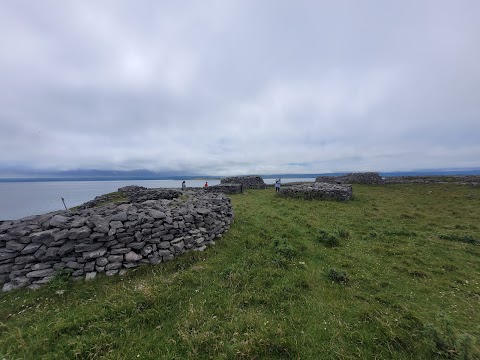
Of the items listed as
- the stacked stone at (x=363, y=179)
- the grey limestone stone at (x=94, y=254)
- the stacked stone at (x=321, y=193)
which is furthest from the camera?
the stacked stone at (x=363, y=179)

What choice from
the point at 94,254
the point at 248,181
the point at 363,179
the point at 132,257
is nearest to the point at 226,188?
the point at 248,181

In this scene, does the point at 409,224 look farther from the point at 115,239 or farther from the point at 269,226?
the point at 115,239

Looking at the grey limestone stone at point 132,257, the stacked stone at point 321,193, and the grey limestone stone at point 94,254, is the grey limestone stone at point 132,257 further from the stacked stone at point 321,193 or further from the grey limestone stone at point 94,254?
the stacked stone at point 321,193

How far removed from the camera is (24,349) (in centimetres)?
481

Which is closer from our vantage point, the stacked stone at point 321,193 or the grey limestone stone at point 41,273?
the grey limestone stone at point 41,273

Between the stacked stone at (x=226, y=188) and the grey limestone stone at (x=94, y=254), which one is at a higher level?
the stacked stone at (x=226, y=188)

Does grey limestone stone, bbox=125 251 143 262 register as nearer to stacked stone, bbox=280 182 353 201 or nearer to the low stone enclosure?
the low stone enclosure

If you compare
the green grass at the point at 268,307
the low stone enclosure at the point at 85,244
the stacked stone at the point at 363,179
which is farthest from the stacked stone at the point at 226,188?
the low stone enclosure at the point at 85,244

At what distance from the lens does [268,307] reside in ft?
Result: 20.8

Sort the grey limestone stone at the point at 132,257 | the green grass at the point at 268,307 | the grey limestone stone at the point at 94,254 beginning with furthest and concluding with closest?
the grey limestone stone at the point at 132,257 < the grey limestone stone at the point at 94,254 < the green grass at the point at 268,307

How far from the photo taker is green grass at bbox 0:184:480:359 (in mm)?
4891

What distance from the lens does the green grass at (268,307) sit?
4.89 m

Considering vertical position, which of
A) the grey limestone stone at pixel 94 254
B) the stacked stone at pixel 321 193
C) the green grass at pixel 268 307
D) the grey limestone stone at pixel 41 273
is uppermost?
the stacked stone at pixel 321 193

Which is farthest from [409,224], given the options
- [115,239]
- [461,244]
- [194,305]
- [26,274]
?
[26,274]
